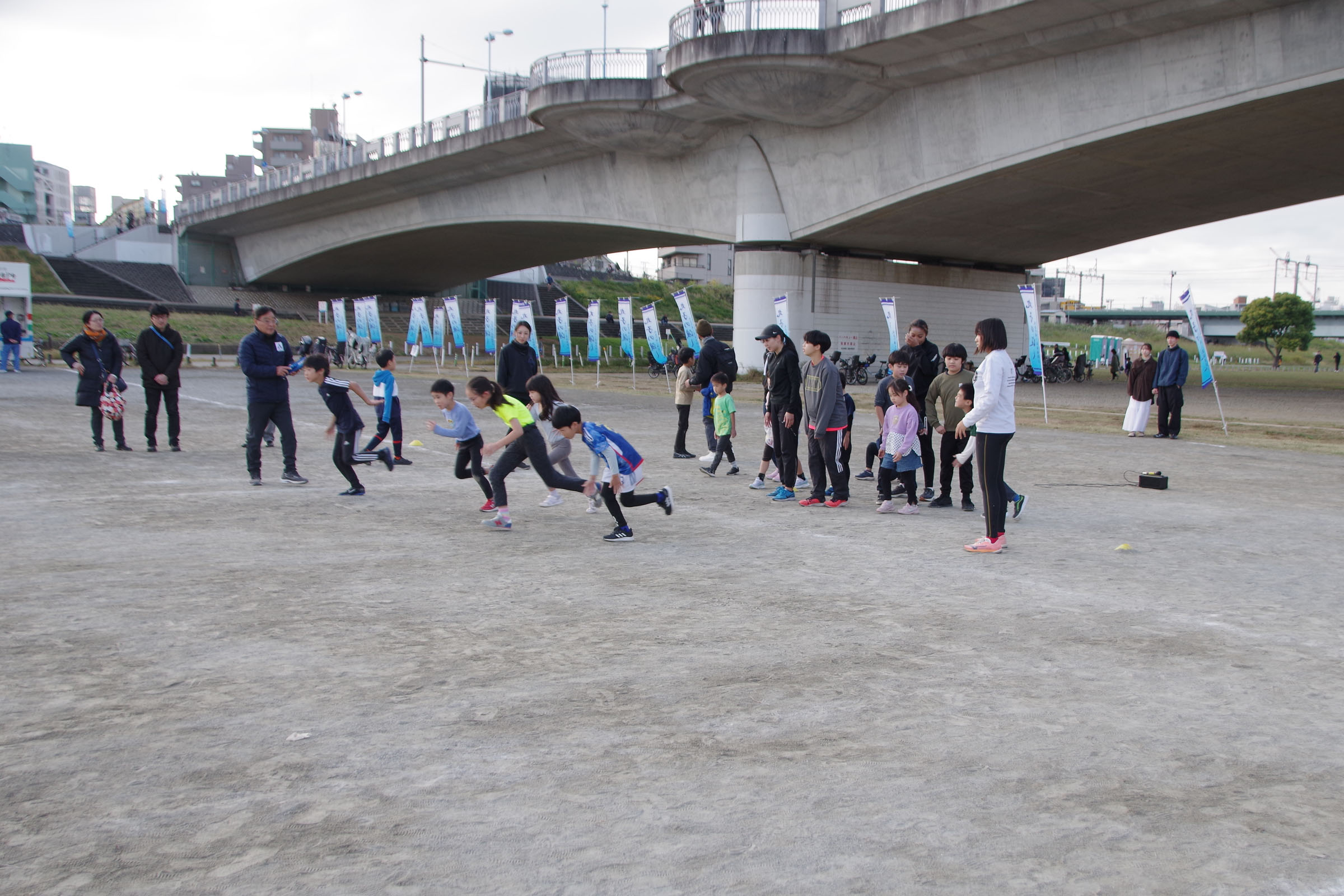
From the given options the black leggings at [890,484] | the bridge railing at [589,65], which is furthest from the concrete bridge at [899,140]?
the black leggings at [890,484]

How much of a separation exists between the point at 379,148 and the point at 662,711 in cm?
4492

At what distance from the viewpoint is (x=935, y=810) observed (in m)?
3.31

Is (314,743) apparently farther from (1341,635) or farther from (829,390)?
(829,390)

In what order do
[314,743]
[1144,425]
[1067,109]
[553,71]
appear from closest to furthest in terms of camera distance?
[314,743], [1144,425], [1067,109], [553,71]

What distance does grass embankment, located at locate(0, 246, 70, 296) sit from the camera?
197 feet

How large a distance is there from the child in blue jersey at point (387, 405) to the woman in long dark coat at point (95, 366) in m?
3.89

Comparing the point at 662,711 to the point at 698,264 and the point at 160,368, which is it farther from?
the point at 698,264

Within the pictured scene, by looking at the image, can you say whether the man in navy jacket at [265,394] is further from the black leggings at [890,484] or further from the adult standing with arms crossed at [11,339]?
the adult standing with arms crossed at [11,339]

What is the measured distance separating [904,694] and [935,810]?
46.3 inches

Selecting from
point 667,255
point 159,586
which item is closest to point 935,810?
point 159,586

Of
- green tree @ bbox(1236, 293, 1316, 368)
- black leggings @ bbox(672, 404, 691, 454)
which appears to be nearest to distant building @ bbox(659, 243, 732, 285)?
green tree @ bbox(1236, 293, 1316, 368)

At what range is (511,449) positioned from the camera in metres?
8.76

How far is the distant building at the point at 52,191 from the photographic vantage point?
134 meters

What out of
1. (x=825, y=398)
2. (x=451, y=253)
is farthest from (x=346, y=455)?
(x=451, y=253)
